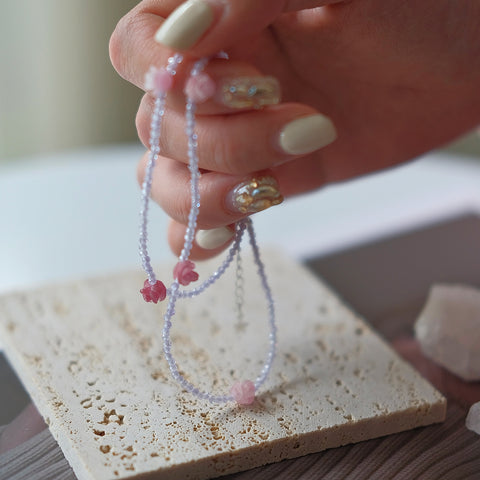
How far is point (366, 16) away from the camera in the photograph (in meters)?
0.64

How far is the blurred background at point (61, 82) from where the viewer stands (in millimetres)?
1926

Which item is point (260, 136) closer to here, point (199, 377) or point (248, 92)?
point (248, 92)

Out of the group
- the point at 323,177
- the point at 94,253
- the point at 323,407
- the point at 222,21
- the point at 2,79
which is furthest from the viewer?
the point at 2,79

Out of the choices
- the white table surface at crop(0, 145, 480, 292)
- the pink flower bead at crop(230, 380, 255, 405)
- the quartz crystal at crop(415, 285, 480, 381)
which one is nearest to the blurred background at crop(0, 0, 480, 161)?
→ the white table surface at crop(0, 145, 480, 292)

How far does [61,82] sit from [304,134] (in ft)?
5.23

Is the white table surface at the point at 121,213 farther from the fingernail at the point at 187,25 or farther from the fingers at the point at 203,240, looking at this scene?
the fingernail at the point at 187,25

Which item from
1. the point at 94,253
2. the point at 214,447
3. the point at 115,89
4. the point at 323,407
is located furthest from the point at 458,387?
the point at 115,89

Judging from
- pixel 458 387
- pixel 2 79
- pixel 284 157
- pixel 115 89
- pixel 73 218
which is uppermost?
pixel 2 79

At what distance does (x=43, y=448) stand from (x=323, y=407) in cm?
24

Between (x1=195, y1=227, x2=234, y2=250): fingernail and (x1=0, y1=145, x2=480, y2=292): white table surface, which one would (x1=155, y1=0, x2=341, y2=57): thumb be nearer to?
(x1=195, y1=227, x2=234, y2=250): fingernail

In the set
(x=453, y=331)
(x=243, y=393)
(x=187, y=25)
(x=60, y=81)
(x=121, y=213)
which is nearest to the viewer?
(x=187, y=25)

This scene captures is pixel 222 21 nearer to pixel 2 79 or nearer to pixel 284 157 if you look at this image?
pixel 284 157

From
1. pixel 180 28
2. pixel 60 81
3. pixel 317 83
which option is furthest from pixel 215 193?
pixel 60 81

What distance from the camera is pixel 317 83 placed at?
2.62ft
